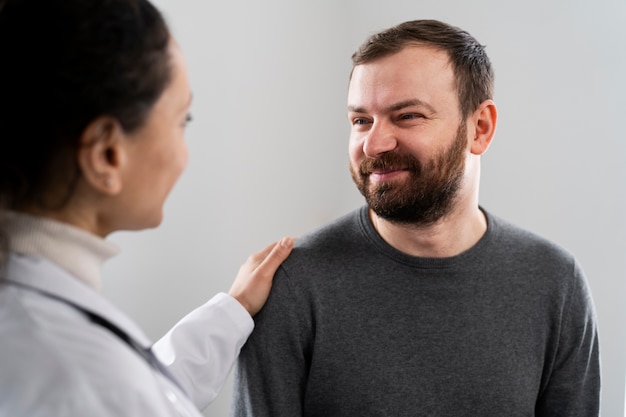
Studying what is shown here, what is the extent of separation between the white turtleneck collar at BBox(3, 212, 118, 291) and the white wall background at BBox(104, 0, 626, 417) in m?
0.89

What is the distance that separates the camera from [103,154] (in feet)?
2.19

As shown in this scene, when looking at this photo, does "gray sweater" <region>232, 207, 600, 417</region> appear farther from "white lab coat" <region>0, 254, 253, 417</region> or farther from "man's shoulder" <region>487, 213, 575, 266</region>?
"white lab coat" <region>0, 254, 253, 417</region>

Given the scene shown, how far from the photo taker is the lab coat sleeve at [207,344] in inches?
46.1

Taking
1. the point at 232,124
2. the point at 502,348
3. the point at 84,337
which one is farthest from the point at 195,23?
the point at 84,337

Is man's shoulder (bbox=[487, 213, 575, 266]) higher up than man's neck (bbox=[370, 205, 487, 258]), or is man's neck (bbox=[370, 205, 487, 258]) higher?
man's neck (bbox=[370, 205, 487, 258])

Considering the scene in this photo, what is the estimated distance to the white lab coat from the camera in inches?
22.8

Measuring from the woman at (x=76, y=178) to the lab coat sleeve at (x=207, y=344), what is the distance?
0.44m

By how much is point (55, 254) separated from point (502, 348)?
891 mm

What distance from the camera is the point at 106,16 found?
0.63m

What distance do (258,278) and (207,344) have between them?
0.52 feet

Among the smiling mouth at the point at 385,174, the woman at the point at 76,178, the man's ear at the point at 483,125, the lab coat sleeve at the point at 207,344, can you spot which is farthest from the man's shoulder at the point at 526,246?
the woman at the point at 76,178

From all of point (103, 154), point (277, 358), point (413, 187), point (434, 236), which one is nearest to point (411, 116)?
point (413, 187)

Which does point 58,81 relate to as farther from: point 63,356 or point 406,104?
point 406,104

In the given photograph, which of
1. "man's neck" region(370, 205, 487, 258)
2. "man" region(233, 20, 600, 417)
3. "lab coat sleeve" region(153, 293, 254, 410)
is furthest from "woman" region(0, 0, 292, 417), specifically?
"man's neck" region(370, 205, 487, 258)
